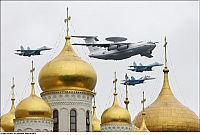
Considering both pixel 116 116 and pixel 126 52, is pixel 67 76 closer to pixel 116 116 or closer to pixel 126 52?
pixel 116 116

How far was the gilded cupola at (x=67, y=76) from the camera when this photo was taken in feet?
149

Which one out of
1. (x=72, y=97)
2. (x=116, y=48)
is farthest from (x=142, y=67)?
(x=72, y=97)

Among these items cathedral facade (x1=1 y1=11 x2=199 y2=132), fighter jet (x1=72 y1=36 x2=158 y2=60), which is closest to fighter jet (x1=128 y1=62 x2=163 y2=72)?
fighter jet (x1=72 y1=36 x2=158 y2=60)

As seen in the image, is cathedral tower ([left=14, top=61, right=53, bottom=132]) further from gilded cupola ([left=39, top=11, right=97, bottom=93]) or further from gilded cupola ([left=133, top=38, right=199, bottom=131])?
gilded cupola ([left=133, top=38, right=199, bottom=131])

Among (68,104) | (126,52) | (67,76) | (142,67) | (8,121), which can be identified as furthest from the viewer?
(142,67)

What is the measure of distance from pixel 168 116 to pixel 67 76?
8911 mm

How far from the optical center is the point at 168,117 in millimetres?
51844

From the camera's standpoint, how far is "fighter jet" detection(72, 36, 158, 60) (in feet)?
171

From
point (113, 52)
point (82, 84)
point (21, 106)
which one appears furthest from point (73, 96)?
point (113, 52)

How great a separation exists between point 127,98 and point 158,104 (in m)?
3.54

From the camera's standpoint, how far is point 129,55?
53.2 meters

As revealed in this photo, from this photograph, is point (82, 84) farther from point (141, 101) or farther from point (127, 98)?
point (141, 101)

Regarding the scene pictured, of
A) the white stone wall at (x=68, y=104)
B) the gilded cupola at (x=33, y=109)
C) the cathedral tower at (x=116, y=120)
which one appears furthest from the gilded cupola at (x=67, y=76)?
the gilded cupola at (x=33, y=109)

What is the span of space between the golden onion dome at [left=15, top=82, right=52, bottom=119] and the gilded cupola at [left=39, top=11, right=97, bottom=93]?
2.93m
